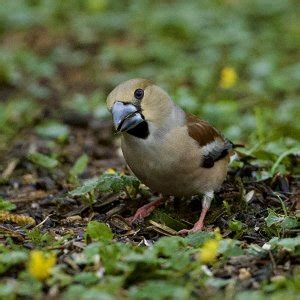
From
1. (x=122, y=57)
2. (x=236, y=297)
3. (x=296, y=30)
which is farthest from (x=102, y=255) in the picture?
(x=296, y=30)

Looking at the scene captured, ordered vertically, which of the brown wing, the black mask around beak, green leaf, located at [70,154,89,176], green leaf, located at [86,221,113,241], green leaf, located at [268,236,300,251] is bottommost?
green leaf, located at [268,236,300,251]

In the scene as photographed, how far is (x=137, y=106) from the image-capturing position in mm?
4750

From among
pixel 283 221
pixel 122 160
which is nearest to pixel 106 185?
pixel 283 221

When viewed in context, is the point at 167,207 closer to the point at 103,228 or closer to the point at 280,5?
the point at 103,228

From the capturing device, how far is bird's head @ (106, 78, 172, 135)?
4617 mm

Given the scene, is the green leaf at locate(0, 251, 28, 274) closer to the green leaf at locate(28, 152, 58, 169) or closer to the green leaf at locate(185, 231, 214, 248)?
the green leaf at locate(185, 231, 214, 248)

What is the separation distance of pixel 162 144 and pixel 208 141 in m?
0.51

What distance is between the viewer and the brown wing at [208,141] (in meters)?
5.09

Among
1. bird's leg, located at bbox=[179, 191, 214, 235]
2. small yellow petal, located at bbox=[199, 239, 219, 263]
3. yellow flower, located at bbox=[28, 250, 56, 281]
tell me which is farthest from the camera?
bird's leg, located at bbox=[179, 191, 214, 235]

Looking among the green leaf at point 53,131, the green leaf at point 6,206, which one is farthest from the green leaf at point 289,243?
the green leaf at point 53,131

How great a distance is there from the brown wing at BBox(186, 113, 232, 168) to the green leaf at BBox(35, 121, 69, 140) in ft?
6.41

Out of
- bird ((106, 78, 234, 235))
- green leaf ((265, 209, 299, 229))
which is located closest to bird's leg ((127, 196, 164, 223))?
bird ((106, 78, 234, 235))

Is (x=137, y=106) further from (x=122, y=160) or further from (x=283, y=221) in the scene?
(x=122, y=160)

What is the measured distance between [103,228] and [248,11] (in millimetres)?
6720
